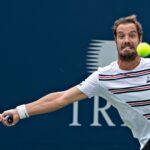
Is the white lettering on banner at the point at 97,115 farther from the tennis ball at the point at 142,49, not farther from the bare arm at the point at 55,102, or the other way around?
the tennis ball at the point at 142,49

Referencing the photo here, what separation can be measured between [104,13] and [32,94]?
3.34ft

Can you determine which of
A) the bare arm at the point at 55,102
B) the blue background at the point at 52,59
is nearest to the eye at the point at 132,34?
the bare arm at the point at 55,102

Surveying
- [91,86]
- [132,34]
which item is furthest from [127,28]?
[91,86]

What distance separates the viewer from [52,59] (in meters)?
7.03

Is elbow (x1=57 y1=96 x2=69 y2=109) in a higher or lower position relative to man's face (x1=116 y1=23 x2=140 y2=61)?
lower

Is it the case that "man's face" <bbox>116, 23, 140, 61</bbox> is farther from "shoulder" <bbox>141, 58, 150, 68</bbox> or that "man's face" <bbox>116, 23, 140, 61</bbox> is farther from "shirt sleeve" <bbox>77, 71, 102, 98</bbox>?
"shirt sleeve" <bbox>77, 71, 102, 98</bbox>

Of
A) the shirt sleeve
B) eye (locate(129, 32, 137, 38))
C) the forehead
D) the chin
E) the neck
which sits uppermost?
the forehead

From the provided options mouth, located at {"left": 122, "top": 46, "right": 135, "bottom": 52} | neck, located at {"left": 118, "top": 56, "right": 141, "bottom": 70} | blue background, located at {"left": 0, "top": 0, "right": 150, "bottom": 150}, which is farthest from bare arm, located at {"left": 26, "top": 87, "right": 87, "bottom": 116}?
blue background, located at {"left": 0, "top": 0, "right": 150, "bottom": 150}

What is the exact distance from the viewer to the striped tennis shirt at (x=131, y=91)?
17.2 feet

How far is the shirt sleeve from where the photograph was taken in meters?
5.40

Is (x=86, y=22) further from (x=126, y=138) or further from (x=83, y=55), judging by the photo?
(x=126, y=138)

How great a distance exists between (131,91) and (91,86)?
0.33 m

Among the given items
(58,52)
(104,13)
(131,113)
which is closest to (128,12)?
(104,13)

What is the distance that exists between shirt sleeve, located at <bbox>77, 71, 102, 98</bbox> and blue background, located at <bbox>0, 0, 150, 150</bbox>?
61.5 inches
